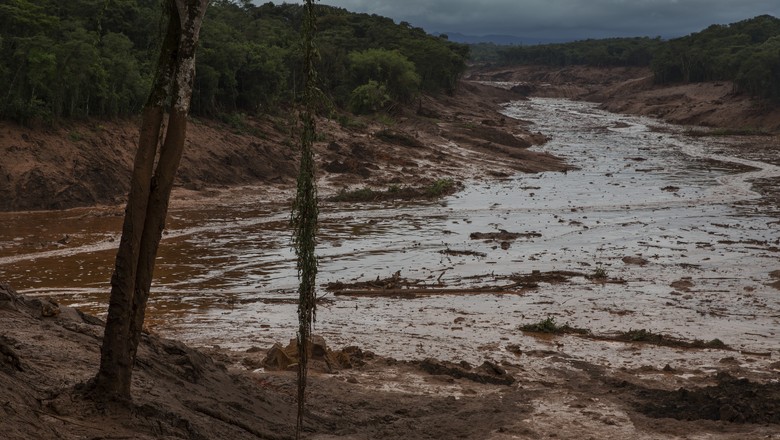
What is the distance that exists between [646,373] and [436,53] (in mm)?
58819

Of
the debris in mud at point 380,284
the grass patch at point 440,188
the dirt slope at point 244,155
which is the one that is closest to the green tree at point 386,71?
the dirt slope at point 244,155

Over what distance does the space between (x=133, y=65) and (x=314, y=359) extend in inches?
869

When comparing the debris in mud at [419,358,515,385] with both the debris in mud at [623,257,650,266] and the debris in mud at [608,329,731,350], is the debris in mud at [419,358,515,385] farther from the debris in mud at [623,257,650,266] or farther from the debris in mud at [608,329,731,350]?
the debris in mud at [623,257,650,266]

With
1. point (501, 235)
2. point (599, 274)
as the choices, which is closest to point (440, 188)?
point (501, 235)

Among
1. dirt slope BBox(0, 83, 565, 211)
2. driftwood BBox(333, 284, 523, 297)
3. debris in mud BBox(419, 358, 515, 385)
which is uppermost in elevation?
dirt slope BBox(0, 83, 565, 211)

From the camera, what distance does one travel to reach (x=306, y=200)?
6488mm

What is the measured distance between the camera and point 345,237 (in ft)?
77.1

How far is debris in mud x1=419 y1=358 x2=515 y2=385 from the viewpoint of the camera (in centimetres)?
1097

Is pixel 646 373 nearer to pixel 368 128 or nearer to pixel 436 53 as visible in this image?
pixel 368 128

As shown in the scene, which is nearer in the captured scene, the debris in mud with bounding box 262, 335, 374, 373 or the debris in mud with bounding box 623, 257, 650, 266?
the debris in mud with bounding box 262, 335, 374, 373

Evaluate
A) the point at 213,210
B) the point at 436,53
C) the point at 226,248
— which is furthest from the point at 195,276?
the point at 436,53

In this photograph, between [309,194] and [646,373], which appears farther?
[646,373]

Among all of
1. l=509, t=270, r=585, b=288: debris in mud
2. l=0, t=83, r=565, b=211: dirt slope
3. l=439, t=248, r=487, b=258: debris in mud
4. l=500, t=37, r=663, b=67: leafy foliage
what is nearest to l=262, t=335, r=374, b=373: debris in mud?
l=509, t=270, r=585, b=288: debris in mud

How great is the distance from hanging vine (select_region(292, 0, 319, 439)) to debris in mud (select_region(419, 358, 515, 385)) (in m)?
4.95
